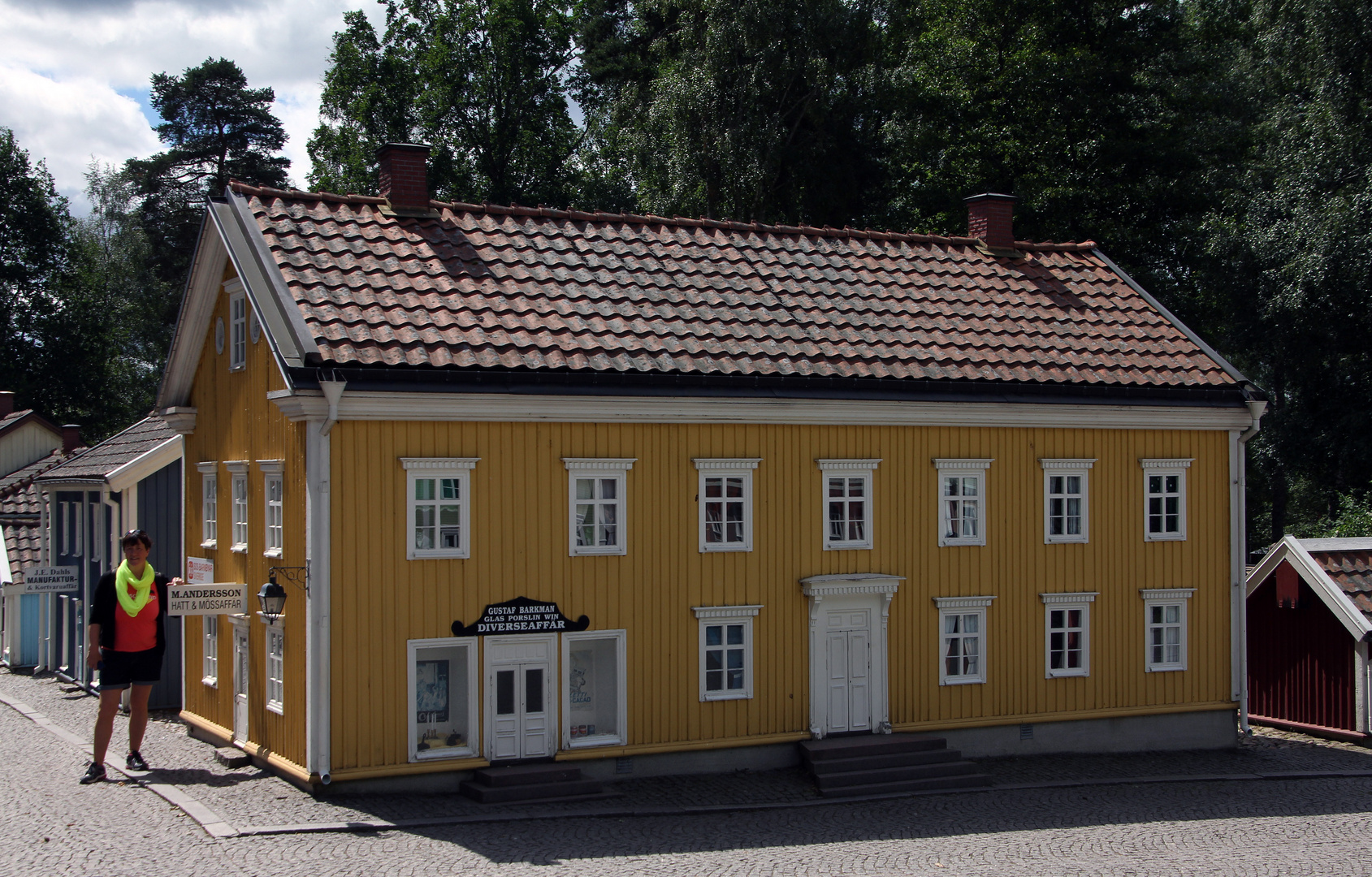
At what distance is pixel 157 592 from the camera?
50.3 ft

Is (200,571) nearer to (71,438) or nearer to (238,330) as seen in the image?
(238,330)

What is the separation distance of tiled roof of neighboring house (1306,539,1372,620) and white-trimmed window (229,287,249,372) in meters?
16.4

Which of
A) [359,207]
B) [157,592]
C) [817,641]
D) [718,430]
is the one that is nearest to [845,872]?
[817,641]

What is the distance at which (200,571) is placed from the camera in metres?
17.6

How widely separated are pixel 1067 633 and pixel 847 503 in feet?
13.2

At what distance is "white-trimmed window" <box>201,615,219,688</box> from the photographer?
18016mm

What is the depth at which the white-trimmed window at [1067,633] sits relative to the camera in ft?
60.3

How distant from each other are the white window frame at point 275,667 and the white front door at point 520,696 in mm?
2587

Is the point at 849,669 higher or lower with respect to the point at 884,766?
higher

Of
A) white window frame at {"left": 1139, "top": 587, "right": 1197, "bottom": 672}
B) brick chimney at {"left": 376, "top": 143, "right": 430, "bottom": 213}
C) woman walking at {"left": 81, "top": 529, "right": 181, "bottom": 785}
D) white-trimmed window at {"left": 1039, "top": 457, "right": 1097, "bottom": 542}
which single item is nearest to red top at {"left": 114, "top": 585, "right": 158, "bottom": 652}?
woman walking at {"left": 81, "top": 529, "right": 181, "bottom": 785}

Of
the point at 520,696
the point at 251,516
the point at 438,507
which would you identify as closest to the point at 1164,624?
the point at 520,696

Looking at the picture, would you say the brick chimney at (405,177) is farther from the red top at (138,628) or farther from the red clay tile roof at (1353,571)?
the red clay tile roof at (1353,571)

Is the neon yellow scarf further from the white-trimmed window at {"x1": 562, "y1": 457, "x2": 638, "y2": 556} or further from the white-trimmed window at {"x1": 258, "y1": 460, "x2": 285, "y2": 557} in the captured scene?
the white-trimmed window at {"x1": 562, "y1": 457, "x2": 638, "y2": 556}

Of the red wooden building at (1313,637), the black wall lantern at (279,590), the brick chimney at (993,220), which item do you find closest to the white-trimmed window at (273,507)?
the black wall lantern at (279,590)
